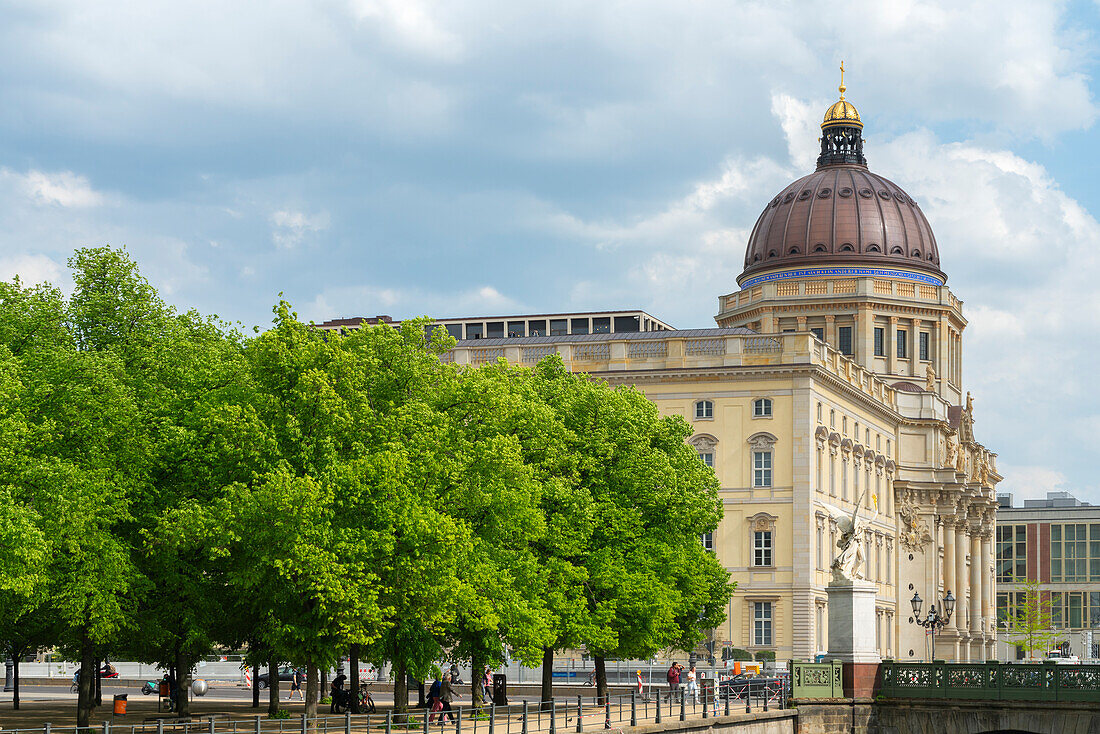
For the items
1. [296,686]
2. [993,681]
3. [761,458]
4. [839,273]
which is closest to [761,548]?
[761,458]

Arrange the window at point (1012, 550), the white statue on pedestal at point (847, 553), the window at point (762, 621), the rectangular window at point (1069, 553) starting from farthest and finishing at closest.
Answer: the window at point (1012, 550) < the rectangular window at point (1069, 553) < the window at point (762, 621) < the white statue on pedestal at point (847, 553)

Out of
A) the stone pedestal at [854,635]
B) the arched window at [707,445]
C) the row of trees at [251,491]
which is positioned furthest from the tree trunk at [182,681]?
the arched window at [707,445]

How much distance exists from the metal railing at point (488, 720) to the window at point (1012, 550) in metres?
130

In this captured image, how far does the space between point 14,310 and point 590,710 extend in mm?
23354

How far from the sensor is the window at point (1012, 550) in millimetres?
183500

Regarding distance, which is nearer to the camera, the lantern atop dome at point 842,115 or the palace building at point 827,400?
the palace building at point 827,400

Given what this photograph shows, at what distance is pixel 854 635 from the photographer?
182 ft

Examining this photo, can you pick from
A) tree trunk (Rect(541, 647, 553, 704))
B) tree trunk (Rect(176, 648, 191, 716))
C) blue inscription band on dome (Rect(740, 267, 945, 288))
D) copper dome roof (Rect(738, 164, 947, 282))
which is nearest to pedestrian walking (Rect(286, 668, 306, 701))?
tree trunk (Rect(541, 647, 553, 704))

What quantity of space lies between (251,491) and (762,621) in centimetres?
5269

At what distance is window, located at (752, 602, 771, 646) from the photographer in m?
93.2

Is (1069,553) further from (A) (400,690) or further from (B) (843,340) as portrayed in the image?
(A) (400,690)

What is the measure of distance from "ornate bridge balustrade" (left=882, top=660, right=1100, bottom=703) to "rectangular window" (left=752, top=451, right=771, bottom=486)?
36.9 meters

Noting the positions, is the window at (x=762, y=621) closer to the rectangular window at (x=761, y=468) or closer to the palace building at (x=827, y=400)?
the palace building at (x=827, y=400)

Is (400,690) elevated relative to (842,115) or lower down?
lower down
